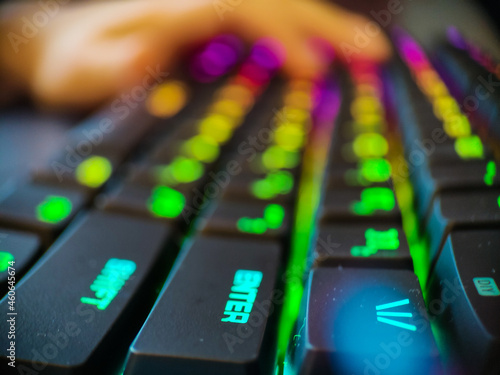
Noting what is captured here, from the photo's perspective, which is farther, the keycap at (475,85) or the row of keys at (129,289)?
Answer: the keycap at (475,85)

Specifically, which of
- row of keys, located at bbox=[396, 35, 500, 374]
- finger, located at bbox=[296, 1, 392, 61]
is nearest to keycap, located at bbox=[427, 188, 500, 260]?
row of keys, located at bbox=[396, 35, 500, 374]

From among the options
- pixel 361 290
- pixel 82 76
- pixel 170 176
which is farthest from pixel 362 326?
pixel 82 76

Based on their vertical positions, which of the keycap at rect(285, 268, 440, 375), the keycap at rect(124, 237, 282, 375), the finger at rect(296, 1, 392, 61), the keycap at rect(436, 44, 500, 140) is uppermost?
the keycap at rect(436, 44, 500, 140)

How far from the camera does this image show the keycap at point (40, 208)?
35cm

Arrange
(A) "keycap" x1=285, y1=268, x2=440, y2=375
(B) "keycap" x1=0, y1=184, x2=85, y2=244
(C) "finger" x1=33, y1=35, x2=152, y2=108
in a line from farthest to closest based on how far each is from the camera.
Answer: (C) "finger" x1=33, y1=35, x2=152, y2=108 < (B) "keycap" x1=0, y1=184, x2=85, y2=244 < (A) "keycap" x1=285, y1=268, x2=440, y2=375

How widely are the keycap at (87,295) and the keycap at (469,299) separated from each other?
0.57 feet

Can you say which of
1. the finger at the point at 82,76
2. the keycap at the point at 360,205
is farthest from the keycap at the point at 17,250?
the finger at the point at 82,76

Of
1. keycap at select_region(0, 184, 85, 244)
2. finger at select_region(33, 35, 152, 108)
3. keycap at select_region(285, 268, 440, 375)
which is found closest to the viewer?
keycap at select_region(285, 268, 440, 375)

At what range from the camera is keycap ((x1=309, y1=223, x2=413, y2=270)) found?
31 centimetres

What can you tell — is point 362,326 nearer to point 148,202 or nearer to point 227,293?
point 227,293

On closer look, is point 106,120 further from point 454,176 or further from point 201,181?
point 454,176

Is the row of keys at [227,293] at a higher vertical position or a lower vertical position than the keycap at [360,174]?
lower

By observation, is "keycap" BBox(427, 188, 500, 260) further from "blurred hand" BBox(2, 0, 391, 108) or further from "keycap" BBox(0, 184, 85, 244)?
"blurred hand" BBox(2, 0, 391, 108)

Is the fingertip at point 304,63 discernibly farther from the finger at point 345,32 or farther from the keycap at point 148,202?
the keycap at point 148,202
